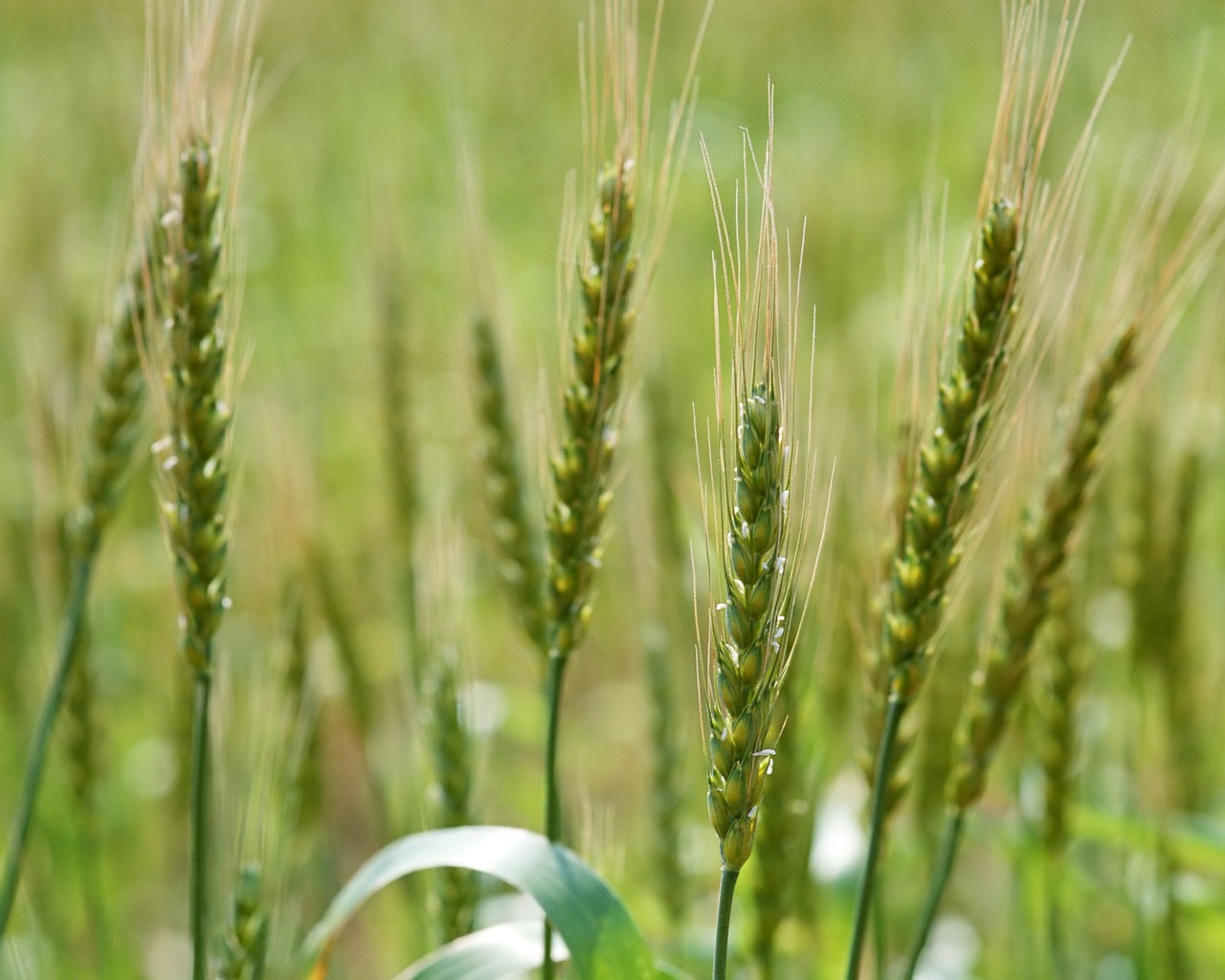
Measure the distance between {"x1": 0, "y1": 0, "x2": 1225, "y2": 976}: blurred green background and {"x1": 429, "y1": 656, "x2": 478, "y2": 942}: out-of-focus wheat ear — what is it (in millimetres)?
102

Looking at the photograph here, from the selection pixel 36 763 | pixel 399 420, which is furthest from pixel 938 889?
pixel 399 420

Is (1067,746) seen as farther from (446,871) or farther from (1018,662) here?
(446,871)

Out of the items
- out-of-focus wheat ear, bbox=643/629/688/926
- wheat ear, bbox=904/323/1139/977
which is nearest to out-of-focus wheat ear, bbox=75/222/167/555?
out-of-focus wheat ear, bbox=643/629/688/926

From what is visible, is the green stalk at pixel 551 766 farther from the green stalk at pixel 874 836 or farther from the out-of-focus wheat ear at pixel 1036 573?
the out-of-focus wheat ear at pixel 1036 573

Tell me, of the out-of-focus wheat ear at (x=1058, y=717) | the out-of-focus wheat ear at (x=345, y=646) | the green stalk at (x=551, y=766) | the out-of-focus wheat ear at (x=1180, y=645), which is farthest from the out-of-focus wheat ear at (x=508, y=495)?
the out-of-focus wheat ear at (x=1180, y=645)

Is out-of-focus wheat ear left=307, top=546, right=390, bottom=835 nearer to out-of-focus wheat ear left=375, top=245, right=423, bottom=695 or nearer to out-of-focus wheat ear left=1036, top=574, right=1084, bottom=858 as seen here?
out-of-focus wheat ear left=375, top=245, right=423, bottom=695

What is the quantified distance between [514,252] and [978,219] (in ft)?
16.3

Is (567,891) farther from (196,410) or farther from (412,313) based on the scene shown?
(412,313)

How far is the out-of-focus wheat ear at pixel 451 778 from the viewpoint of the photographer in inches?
59.1

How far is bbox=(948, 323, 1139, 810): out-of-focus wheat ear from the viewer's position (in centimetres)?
138

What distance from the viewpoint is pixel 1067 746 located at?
5.81 feet

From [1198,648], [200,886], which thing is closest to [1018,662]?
[200,886]

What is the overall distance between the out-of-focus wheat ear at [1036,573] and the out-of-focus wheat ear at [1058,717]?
1.27 feet

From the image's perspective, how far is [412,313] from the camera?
2.83 metres
